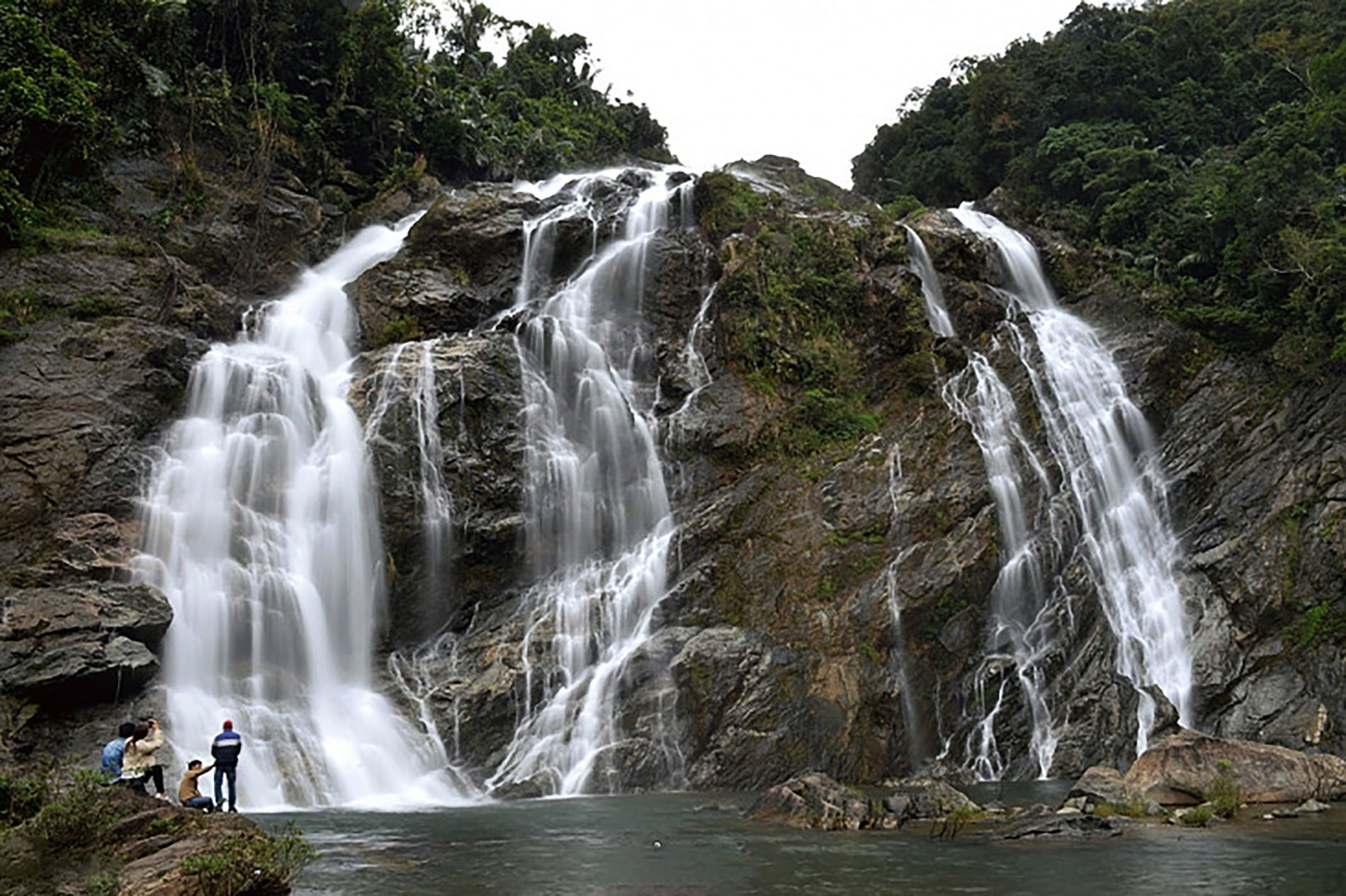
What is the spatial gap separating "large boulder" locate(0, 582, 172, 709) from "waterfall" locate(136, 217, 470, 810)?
1.06m

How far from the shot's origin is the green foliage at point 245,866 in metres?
9.16

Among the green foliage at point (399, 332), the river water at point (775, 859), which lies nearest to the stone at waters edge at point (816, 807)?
the river water at point (775, 859)

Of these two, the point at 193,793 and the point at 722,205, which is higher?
the point at 722,205

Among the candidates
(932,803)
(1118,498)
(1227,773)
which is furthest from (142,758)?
(1118,498)

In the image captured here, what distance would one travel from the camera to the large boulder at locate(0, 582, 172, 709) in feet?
57.5

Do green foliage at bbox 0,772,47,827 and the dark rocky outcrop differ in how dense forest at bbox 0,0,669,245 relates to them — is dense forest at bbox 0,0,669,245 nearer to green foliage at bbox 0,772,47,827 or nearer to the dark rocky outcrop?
green foliage at bbox 0,772,47,827

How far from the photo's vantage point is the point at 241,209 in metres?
33.1

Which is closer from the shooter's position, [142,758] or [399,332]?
[142,758]

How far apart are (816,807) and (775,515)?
34.5 feet

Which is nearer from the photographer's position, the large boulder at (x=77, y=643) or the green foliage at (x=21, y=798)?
the green foliage at (x=21, y=798)

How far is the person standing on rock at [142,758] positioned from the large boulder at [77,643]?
5.85 m

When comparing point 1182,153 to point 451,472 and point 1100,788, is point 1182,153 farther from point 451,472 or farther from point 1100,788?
point 451,472

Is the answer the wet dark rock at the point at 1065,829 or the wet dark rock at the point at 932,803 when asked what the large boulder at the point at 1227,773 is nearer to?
the wet dark rock at the point at 1065,829

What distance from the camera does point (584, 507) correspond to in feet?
84.8
